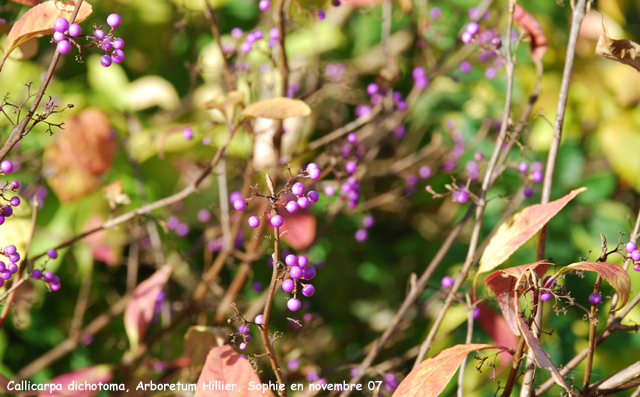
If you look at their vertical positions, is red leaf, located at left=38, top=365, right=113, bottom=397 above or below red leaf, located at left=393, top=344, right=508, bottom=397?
below

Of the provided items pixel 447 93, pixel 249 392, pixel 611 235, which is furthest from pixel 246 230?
pixel 611 235

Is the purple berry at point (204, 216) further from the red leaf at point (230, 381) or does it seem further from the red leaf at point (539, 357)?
the red leaf at point (539, 357)

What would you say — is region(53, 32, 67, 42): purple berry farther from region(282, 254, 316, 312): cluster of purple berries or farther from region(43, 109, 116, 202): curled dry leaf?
region(43, 109, 116, 202): curled dry leaf

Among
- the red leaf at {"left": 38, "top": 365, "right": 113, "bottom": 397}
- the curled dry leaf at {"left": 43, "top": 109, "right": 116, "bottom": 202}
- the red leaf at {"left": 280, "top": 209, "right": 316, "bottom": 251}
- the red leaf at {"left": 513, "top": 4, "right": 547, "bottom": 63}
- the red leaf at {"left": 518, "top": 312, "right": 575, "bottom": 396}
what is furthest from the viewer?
the curled dry leaf at {"left": 43, "top": 109, "right": 116, "bottom": 202}

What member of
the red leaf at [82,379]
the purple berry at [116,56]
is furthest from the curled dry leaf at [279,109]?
the red leaf at [82,379]

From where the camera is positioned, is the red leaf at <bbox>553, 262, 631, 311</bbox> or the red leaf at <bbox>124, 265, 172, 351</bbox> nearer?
the red leaf at <bbox>553, 262, 631, 311</bbox>

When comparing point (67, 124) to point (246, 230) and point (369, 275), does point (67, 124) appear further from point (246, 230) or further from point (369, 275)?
point (369, 275)

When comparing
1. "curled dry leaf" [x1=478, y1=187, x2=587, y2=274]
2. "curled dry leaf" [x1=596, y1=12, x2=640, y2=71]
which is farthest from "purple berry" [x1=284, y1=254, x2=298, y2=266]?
"curled dry leaf" [x1=596, y1=12, x2=640, y2=71]

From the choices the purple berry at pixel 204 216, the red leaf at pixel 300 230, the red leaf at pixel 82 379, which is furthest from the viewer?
the purple berry at pixel 204 216
